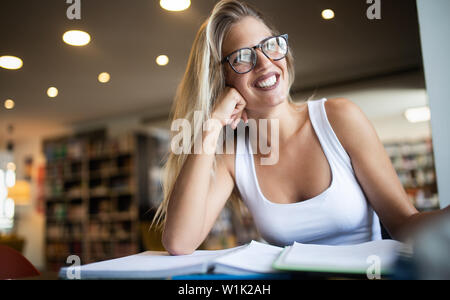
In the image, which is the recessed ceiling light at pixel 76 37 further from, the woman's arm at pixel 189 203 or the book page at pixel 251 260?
the book page at pixel 251 260

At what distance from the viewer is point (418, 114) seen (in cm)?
352

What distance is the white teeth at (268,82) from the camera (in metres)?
0.71

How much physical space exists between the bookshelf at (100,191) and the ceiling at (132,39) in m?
3.39

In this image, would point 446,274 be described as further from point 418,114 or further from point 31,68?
point 418,114

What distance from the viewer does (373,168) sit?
66 cm

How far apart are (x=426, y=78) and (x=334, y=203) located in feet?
1.30

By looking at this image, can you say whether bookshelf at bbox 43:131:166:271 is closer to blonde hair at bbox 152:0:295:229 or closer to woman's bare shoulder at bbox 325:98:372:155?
blonde hair at bbox 152:0:295:229

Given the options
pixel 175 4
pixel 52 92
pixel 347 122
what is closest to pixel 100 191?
pixel 52 92

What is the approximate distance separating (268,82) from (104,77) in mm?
544

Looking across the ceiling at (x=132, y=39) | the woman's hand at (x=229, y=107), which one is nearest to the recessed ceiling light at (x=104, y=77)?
the ceiling at (x=132, y=39)

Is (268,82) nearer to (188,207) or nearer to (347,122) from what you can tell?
(347,122)

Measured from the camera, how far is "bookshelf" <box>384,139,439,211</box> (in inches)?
206

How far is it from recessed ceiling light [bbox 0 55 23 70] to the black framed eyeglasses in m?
0.55

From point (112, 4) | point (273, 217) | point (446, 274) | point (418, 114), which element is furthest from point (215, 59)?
point (418, 114)
